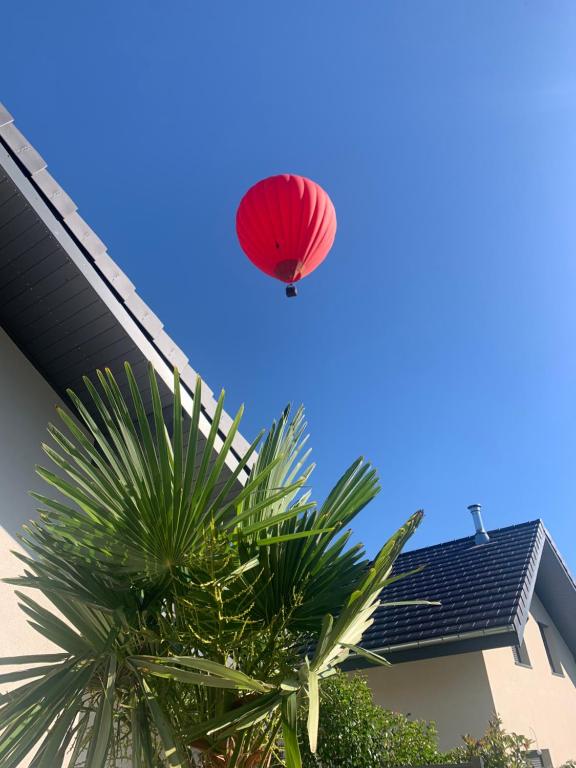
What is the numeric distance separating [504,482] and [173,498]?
8.58 meters

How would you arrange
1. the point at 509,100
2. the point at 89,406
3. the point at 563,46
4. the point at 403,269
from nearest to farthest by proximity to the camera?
the point at 89,406
the point at 563,46
the point at 509,100
the point at 403,269

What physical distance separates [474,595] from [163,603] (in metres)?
6.28

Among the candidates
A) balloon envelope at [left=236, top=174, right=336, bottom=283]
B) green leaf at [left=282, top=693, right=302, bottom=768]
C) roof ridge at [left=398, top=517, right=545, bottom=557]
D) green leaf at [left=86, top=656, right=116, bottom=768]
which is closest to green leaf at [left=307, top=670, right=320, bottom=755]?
green leaf at [left=282, top=693, right=302, bottom=768]

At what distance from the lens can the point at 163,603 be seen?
8.64 feet

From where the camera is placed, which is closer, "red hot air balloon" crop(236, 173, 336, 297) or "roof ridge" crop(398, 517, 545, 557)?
"red hot air balloon" crop(236, 173, 336, 297)

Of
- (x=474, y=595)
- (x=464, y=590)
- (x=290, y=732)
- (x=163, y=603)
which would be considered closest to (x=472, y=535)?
(x=464, y=590)

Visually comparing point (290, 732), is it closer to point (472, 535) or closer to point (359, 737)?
point (359, 737)

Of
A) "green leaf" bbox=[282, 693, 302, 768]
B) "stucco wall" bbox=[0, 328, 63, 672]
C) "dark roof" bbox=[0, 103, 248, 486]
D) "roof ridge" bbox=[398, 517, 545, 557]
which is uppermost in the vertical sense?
"roof ridge" bbox=[398, 517, 545, 557]

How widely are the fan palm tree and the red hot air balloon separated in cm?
245

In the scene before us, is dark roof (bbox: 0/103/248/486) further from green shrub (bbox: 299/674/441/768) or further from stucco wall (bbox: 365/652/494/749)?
stucco wall (bbox: 365/652/494/749)

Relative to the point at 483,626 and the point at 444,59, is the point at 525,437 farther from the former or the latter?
the point at 444,59

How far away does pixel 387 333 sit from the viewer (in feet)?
30.0

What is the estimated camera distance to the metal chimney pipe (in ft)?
33.6

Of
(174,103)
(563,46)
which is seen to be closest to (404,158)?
(563,46)
